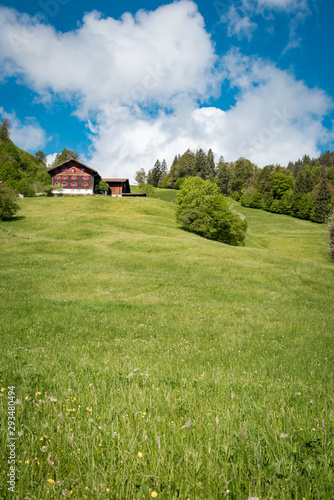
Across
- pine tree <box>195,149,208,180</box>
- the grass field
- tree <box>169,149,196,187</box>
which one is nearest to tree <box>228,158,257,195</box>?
pine tree <box>195,149,208,180</box>

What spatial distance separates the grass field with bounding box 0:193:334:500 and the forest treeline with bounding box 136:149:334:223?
90.5 meters

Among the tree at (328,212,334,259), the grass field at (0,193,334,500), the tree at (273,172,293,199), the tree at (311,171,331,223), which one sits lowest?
the grass field at (0,193,334,500)

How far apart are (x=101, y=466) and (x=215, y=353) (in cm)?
713

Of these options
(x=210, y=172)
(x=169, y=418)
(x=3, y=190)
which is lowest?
(x=169, y=418)

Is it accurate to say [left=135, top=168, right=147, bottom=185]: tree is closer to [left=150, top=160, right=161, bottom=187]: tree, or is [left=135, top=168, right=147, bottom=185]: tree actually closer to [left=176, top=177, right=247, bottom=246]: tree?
[left=150, top=160, right=161, bottom=187]: tree

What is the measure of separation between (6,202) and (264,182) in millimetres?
121280

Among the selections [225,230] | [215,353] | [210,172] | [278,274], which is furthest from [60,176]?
[215,353]

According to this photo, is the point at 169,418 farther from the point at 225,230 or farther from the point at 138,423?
the point at 225,230

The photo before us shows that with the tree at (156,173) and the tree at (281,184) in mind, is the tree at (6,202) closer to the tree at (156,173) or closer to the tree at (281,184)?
the tree at (281,184)

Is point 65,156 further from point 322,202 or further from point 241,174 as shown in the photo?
point 322,202

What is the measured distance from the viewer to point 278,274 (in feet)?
89.5

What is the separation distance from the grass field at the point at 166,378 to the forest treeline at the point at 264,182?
90.5 meters

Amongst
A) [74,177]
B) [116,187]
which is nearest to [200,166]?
[116,187]

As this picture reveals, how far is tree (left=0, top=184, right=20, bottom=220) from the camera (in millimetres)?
50469
